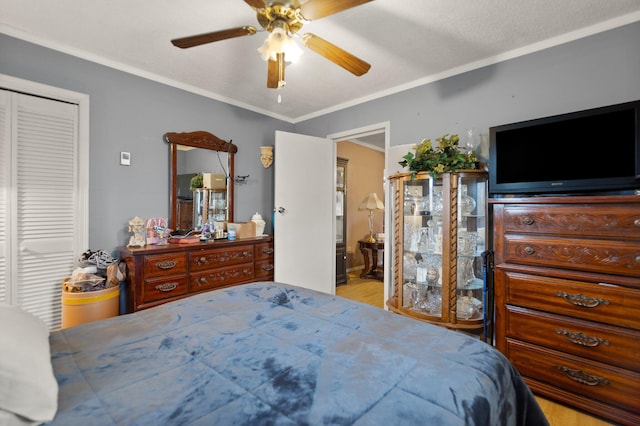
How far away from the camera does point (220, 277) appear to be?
2.98m

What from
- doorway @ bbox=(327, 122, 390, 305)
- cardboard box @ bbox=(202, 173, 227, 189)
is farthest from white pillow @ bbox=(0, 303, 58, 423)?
doorway @ bbox=(327, 122, 390, 305)

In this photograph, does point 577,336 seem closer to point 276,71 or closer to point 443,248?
point 443,248

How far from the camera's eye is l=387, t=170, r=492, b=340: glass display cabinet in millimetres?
2354

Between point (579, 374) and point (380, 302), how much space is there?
7.48 feet

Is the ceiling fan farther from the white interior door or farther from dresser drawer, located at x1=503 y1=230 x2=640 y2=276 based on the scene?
the white interior door

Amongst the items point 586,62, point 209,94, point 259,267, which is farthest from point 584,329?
point 209,94

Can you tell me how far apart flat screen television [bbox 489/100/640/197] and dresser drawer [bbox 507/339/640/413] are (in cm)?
104

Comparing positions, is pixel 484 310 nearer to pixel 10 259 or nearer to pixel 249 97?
pixel 249 97

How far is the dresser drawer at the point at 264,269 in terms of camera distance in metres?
3.33

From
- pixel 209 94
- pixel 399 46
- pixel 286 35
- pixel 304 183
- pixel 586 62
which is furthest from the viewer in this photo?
pixel 304 183

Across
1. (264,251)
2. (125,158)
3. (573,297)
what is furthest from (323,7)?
(264,251)

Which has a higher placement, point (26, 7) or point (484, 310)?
point (26, 7)

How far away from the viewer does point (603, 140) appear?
181 cm

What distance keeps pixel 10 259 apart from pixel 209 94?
2290 mm
